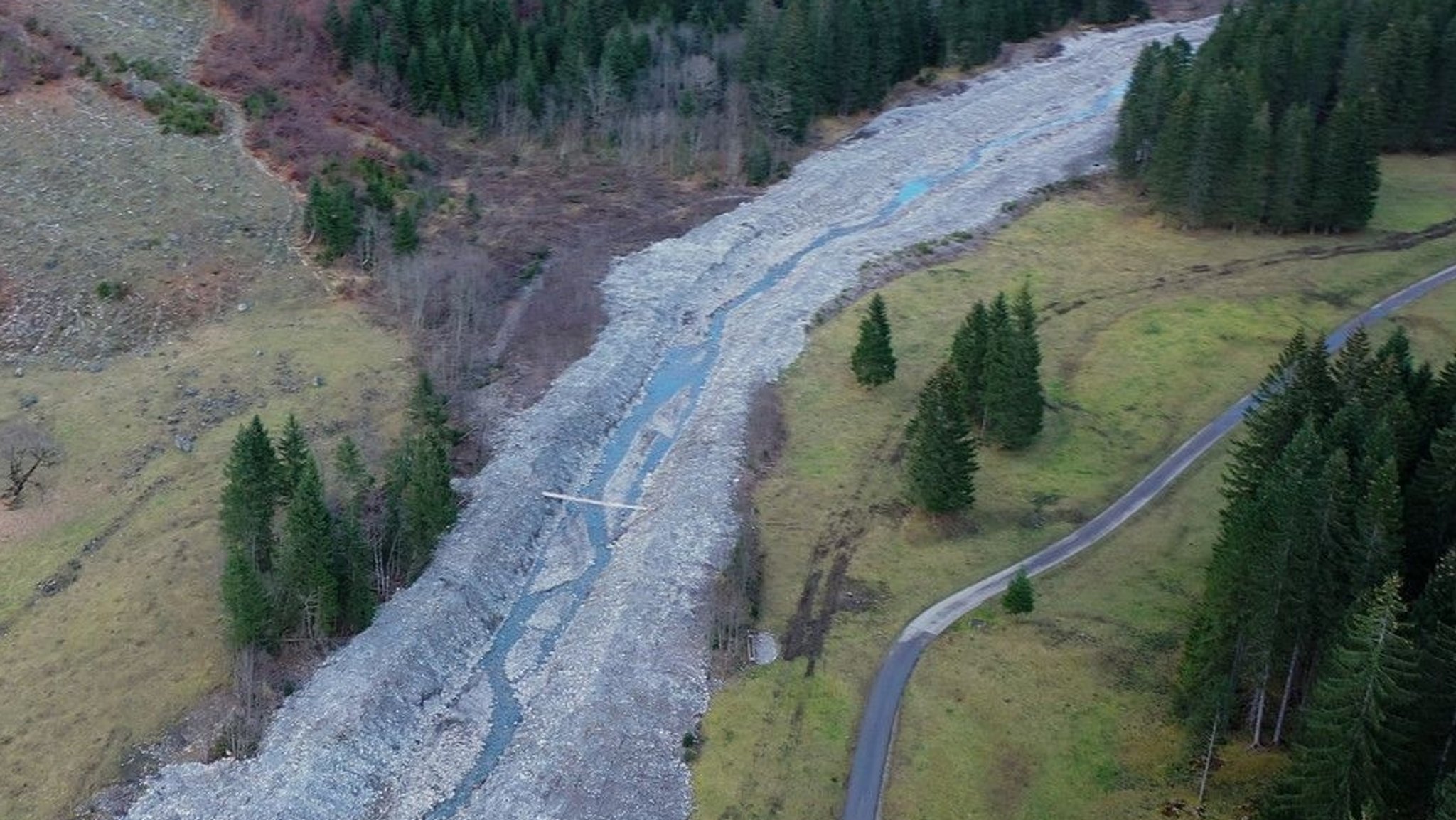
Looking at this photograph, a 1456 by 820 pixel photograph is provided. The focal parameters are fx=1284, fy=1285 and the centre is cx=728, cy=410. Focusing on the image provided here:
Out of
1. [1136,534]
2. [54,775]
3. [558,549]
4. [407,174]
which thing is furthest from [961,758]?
[407,174]

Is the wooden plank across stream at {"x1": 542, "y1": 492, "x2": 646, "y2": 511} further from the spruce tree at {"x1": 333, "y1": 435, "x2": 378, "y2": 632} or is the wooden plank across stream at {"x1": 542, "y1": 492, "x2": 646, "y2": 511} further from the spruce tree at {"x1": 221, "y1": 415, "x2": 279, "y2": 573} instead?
the spruce tree at {"x1": 221, "y1": 415, "x2": 279, "y2": 573}

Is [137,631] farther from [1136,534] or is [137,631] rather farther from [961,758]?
[1136,534]

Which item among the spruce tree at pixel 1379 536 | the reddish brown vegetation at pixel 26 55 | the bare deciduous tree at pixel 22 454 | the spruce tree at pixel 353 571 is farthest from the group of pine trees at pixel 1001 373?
the reddish brown vegetation at pixel 26 55

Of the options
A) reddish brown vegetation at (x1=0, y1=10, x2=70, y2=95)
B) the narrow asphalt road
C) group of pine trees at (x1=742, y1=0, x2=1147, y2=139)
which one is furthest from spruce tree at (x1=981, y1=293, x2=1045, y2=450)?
reddish brown vegetation at (x1=0, y1=10, x2=70, y2=95)

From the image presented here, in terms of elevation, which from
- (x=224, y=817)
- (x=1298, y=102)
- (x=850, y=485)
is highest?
(x=1298, y=102)

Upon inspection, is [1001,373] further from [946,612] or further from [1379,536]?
[1379,536]

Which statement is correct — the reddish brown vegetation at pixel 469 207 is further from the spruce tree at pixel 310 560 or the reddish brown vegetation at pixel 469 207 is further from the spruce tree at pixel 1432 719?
the spruce tree at pixel 1432 719
